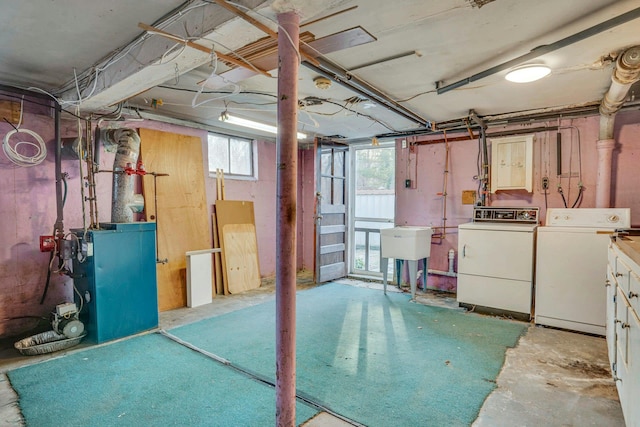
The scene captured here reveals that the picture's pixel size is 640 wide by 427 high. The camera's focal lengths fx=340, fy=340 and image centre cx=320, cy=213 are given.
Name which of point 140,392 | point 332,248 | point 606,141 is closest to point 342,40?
point 140,392

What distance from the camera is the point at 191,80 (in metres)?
2.89

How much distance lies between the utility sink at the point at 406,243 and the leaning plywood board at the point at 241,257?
190 centimetres

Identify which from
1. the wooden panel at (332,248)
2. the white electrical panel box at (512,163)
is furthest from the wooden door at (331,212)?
the white electrical panel box at (512,163)

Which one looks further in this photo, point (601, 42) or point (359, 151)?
point (359, 151)

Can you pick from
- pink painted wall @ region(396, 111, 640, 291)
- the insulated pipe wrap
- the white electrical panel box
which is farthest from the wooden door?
the insulated pipe wrap

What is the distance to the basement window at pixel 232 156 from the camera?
4.84 meters

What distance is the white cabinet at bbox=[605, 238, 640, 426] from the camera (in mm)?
1464

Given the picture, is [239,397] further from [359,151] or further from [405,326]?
[359,151]

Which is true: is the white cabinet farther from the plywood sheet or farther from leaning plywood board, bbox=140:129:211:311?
the plywood sheet

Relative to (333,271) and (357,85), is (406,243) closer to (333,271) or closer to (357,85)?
(333,271)

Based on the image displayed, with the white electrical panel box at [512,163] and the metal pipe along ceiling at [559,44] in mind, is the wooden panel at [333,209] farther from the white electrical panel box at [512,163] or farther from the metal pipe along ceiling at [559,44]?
the metal pipe along ceiling at [559,44]

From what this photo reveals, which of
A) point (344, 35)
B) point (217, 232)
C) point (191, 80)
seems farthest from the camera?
point (217, 232)

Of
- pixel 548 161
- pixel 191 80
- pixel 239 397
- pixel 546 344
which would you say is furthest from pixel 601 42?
pixel 239 397

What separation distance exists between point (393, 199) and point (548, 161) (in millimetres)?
2179
